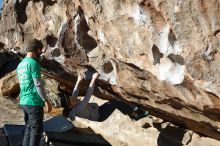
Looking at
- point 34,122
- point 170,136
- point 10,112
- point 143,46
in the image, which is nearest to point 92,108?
point 170,136

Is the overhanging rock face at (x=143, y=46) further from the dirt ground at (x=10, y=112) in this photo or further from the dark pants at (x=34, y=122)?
the dirt ground at (x=10, y=112)

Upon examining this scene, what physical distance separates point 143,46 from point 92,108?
3716 mm

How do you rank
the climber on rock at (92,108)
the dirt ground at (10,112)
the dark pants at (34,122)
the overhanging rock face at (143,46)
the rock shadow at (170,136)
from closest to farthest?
1. the overhanging rock face at (143,46)
2. the dark pants at (34,122)
3. the rock shadow at (170,136)
4. the climber on rock at (92,108)
5. the dirt ground at (10,112)

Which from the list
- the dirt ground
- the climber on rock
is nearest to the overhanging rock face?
the climber on rock

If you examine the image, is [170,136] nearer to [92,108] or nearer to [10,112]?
[92,108]

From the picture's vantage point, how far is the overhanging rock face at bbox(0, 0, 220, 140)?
5277 millimetres

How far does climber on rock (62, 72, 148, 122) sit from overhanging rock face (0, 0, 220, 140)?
0.91ft

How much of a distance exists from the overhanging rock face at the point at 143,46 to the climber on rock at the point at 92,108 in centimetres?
28

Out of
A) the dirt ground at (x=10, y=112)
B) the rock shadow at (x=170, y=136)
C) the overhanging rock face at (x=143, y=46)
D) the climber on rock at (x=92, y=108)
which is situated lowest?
the dirt ground at (x=10, y=112)

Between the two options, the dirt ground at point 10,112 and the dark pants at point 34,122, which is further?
the dirt ground at point 10,112

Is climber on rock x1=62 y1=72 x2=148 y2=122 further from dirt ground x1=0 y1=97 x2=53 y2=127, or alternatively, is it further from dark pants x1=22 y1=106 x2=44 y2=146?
dirt ground x1=0 y1=97 x2=53 y2=127

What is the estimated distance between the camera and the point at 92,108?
9.79m

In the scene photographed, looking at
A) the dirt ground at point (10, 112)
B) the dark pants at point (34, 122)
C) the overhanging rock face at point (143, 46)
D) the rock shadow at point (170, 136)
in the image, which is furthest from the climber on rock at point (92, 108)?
the dirt ground at point (10, 112)

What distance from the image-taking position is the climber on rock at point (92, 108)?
8.86 metres
